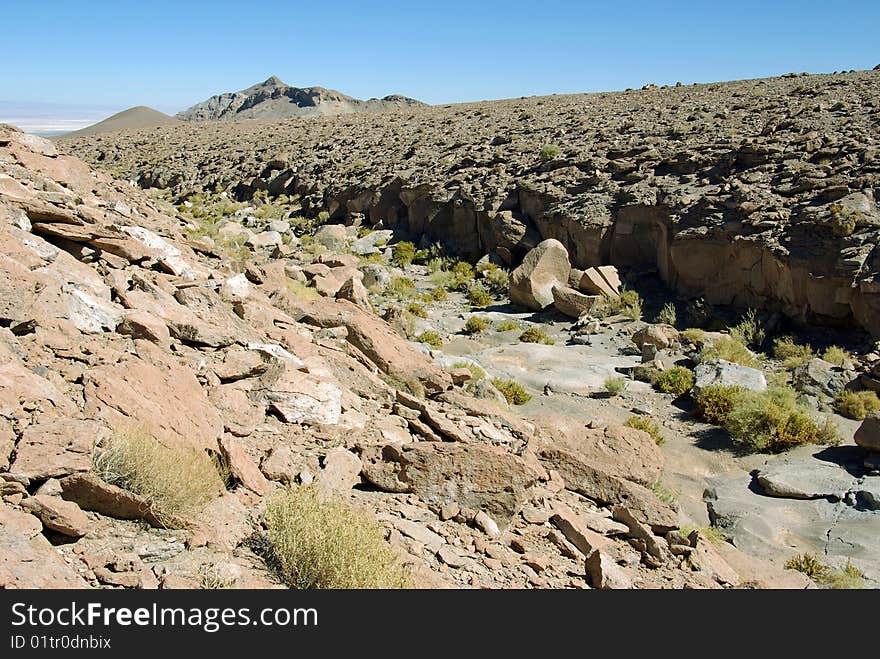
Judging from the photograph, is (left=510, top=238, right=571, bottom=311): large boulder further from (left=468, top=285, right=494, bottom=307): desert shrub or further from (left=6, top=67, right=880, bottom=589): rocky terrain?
(left=468, top=285, right=494, bottom=307): desert shrub

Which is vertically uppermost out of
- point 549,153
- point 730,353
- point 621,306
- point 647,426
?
point 549,153

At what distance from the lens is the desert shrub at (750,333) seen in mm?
14609

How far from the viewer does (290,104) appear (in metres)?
89.1

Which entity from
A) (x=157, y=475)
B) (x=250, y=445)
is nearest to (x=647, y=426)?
(x=250, y=445)

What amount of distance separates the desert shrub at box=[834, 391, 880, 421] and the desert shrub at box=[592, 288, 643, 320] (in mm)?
5471

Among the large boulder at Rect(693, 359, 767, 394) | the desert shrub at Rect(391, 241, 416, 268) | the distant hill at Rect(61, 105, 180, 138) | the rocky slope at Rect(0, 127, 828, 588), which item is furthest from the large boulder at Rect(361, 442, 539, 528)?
the distant hill at Rect(61, 105, 180, 138)

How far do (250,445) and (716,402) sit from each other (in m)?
8.21

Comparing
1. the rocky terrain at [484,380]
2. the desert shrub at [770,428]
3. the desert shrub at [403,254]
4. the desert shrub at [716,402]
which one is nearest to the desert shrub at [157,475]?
the rocky terrain at [484,380]

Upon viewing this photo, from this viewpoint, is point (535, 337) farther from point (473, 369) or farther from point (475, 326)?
point (473, 369)

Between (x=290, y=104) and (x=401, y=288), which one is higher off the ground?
(x=290, y=104)

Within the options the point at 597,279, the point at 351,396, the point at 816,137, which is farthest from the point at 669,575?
the point at 816,137

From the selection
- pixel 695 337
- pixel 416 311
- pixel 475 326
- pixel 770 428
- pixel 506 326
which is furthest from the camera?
pixel 416 311

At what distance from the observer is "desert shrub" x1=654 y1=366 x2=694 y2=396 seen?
12.4 m

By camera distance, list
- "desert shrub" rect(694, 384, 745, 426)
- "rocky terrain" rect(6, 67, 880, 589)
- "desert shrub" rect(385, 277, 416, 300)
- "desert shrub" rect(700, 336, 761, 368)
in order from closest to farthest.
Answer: "rocky terrain" rect(6, 67, 880, 589), "desert shrub" rect(694, 384, 745, 426), "desert shrub" rect(700, 336, 761, 368), "desert shrub" rect(385, 277, 416, 300)
